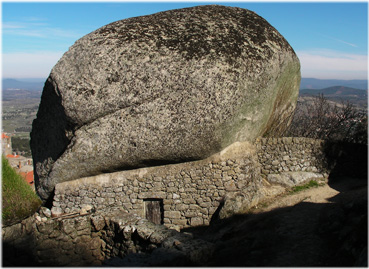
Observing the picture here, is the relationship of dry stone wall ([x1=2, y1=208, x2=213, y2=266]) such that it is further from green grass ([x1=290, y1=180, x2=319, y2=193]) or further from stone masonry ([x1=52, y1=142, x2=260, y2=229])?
green grass ([x1=290, y1=180, x2=319, y2=193])

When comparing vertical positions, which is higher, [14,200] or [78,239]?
Answer: [14,200]

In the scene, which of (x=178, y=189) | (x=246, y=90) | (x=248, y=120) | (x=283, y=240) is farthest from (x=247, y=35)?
(x=283, y=240)

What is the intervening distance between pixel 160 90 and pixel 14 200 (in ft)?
22.4

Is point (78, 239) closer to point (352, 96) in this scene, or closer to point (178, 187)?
point (178, 187)

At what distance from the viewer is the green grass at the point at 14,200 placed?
34.2ft

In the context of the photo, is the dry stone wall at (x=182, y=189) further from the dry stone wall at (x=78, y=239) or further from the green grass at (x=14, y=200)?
the green grass at (x=14, y=200)

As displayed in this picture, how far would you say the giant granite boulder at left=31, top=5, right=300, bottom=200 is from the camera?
8.34 m

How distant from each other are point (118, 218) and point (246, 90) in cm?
463

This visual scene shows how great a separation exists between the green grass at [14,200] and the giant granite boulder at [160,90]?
1.98 m

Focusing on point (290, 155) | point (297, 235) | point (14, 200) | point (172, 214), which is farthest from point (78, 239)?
point (290, 155)

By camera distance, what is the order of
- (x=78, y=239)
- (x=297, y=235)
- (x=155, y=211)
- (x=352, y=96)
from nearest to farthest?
(x=297, y=235), (x=78, y=239), (x=155, y=211), (x=352, y=96)

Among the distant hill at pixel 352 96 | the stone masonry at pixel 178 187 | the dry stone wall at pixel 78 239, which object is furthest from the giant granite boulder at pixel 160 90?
the distant hill at pixel 352 96

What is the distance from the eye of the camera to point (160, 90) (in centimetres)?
838

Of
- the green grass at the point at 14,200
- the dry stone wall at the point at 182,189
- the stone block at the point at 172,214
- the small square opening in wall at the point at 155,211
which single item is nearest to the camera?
the dry stone wall at the point at 182,189
